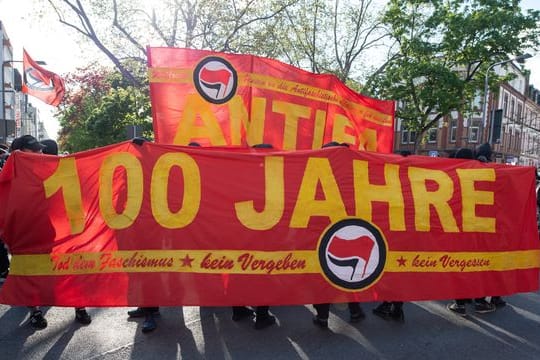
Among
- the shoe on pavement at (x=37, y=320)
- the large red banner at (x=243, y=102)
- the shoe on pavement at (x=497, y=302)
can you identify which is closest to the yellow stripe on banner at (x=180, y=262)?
the shoe on pavement at (x=37, y=320)

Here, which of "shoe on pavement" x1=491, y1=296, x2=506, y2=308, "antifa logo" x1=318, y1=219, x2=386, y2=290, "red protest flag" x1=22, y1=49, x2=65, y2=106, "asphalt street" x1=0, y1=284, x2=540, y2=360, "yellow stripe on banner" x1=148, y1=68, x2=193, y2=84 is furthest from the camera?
"red protest flag" x1=22, y1=49, x2=65, y2=106

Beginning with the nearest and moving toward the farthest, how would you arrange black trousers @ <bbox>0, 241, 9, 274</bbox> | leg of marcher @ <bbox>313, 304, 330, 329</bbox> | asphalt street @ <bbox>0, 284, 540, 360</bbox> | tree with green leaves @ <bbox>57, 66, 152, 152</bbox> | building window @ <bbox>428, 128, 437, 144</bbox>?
asphalt street @ <bbox>0, 284, 540, 360</bbox>, leg of marcher @ <bbox>313, 304, 330, 329</bbox>, black trousers @ <bbox>0, 241, 9, 274</bbox>, tree with green leaves @ <bbox>57, 66, 152, 152</bbox>, building window @ <bbox>428, 128, 437, 144</bbox>

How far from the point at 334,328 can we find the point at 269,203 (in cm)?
Result: 150

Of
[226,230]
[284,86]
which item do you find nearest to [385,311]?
[226,230]

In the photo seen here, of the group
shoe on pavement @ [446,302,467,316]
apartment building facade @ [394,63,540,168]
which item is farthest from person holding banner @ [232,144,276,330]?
apartment building facade @ [394,63,540,168]

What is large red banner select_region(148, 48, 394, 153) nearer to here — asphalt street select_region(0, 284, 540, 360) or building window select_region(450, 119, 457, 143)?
asphalt street select_region(0, 284, 540, 360)

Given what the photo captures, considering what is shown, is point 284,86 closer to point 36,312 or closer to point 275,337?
point 275,337

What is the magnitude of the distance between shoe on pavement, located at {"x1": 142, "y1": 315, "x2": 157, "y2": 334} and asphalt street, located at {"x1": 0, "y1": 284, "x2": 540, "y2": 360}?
5cm

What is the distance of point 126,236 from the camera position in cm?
378

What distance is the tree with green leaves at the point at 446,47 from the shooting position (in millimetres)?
16672

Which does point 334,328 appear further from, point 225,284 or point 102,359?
point 102,359

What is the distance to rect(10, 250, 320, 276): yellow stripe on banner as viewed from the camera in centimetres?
373

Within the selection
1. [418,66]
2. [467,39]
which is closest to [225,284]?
[418,66]

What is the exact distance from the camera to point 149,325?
4.05 meters
